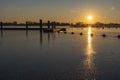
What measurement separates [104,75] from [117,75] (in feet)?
1.97

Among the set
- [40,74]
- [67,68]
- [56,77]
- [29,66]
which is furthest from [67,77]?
[29,66]

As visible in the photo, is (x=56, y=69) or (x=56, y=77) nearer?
(x=56, y=77)

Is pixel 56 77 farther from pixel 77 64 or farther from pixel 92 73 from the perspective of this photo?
pixel 77 64

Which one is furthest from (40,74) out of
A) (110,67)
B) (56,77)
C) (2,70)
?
(110,67)

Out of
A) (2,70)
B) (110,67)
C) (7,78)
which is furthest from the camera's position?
(110,67)

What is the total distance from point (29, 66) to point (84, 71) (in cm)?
317

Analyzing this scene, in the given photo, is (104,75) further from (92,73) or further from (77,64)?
(77,64)

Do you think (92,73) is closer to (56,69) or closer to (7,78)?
(56,69)

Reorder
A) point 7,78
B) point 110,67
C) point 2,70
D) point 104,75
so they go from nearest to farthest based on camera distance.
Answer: point 7,78
point 104,75
point 2,70
point 110,67

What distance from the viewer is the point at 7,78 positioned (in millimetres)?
12406

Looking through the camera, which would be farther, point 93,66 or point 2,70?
point 93,66

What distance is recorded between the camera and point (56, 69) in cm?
1466

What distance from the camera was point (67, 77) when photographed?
499 inches

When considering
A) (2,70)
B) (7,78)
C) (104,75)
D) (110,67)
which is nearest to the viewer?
(7,78)
